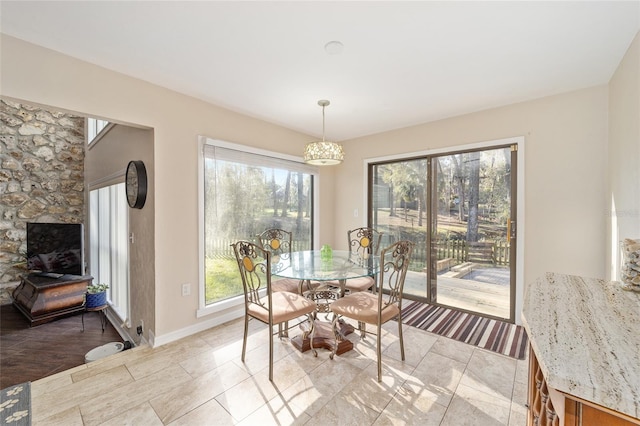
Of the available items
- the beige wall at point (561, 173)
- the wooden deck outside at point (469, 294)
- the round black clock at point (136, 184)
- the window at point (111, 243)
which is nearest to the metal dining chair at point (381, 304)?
the wooden deck outside at point (469, 294)

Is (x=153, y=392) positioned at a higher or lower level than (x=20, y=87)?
lower

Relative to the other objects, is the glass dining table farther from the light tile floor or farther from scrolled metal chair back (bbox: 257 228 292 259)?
scrolled metal chair back (bbox: 257 228 292 259)

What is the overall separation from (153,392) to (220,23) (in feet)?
8.25

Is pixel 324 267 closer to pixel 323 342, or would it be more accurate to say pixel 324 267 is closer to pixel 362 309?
pixel 362 309

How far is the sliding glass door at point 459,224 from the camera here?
3.00m

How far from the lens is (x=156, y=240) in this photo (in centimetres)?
251

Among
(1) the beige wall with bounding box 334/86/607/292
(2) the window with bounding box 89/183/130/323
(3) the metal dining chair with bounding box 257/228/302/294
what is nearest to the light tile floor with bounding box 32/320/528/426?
(3) the metal dining chair with bounding box 257/228/302/294

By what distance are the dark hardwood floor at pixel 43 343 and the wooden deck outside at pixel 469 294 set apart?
3.89m

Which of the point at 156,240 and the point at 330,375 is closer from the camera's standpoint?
the point at 330,375

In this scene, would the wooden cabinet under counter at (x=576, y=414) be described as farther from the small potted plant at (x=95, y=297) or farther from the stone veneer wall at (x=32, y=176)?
Answer: the stone veneer wall at (x=32, y=176)

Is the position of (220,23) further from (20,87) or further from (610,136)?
(610,136)

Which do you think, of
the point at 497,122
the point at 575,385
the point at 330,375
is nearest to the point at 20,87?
the point at 330,375

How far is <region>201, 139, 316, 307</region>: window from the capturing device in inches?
117

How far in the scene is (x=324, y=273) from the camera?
2.24 metres
